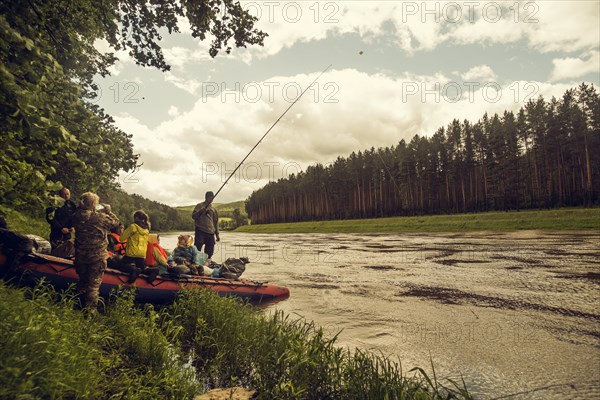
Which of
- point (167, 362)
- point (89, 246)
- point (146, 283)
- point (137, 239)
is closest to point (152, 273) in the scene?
point (146, 283)

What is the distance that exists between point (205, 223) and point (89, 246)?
5.12m

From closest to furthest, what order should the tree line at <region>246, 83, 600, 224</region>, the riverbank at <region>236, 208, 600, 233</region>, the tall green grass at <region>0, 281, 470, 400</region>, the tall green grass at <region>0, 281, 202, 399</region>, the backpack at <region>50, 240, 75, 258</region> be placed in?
the tall green grass at <region>0, 281, 202, 399</region>
the tall green grass at <region>0, 281, 470, 400</region>
the backpack at <region>50, 240, 75, 258</region>
the riverbank at <region>236, 208, 600, 233</region>
the tree line at <region>246, 83, 600, 224</region>

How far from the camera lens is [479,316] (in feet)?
27.4

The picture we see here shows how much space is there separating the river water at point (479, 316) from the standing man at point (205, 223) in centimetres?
335

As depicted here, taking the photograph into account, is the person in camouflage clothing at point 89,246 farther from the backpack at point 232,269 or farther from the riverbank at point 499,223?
the riverbank at point 499,223

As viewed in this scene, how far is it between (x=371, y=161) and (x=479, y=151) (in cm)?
2510

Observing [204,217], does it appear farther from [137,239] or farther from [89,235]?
[89,235]

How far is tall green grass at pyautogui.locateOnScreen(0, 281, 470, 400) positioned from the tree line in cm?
4559

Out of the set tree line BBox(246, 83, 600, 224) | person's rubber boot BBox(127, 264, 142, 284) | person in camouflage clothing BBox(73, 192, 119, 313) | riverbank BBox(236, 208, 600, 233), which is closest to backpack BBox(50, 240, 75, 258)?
person's rubber boot BBox(127, 264, 142, 284)

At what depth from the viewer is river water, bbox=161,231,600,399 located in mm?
5426

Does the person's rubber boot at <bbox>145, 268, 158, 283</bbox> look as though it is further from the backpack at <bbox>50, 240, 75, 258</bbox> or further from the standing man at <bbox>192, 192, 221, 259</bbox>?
the standing man at <bbox>192, 192, 221, 259</bbox>

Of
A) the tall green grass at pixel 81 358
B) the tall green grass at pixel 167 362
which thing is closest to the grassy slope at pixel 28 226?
the tall green grass at pixel 81 358

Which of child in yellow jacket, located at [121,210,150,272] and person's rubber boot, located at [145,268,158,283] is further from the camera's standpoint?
person's rubber boot, located at [145,268,158,283]

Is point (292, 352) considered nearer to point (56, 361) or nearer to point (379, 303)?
point (56, 361)
